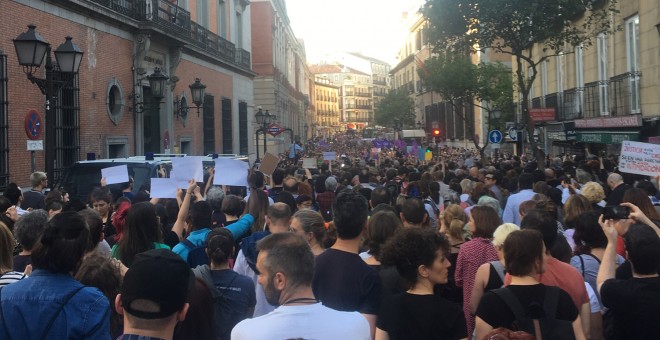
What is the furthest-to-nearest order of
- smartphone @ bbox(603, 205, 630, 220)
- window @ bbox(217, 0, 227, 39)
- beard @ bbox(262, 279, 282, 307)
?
window @ bbox(217, 0, 227, 39), smartphone @ bbox(603, 205, 630, 220), beard @ bbox(262, 279, 282, 307)

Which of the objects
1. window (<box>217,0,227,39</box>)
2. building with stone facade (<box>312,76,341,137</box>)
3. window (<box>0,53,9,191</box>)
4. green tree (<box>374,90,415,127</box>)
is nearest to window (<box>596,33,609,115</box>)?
window (<box>217,0,227,39</box>)

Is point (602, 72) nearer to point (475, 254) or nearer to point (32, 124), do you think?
point (32, 124)

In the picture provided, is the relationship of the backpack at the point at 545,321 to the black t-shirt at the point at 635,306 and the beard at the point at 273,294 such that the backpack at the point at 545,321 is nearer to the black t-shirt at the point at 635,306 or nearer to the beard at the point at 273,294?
the black t-shirt at the point at 635,306

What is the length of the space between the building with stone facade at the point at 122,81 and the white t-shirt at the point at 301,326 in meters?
10.1

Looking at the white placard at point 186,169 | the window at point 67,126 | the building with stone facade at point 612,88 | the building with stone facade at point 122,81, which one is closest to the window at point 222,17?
the building with stone facade at point 122,81

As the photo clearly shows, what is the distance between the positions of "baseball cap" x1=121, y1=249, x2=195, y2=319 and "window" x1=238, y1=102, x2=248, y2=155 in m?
35.1

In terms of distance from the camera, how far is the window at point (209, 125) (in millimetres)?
31766

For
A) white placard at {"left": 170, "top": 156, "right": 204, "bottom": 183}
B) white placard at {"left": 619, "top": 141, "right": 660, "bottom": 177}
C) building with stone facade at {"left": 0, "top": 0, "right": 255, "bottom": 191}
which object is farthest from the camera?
building with stone facade at {"left": 0, "top": 0, "right": 255, "bottom": 191}

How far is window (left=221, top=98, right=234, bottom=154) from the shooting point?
35.1m

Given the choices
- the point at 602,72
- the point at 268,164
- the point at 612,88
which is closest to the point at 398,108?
the point at 602,72

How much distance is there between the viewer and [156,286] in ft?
10.5

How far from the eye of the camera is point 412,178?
13273mm

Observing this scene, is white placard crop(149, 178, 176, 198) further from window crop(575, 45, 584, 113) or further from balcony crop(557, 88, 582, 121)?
balcony crop(557, 88, 582, 121)

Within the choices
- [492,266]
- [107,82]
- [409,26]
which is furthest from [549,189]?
[409,26]
